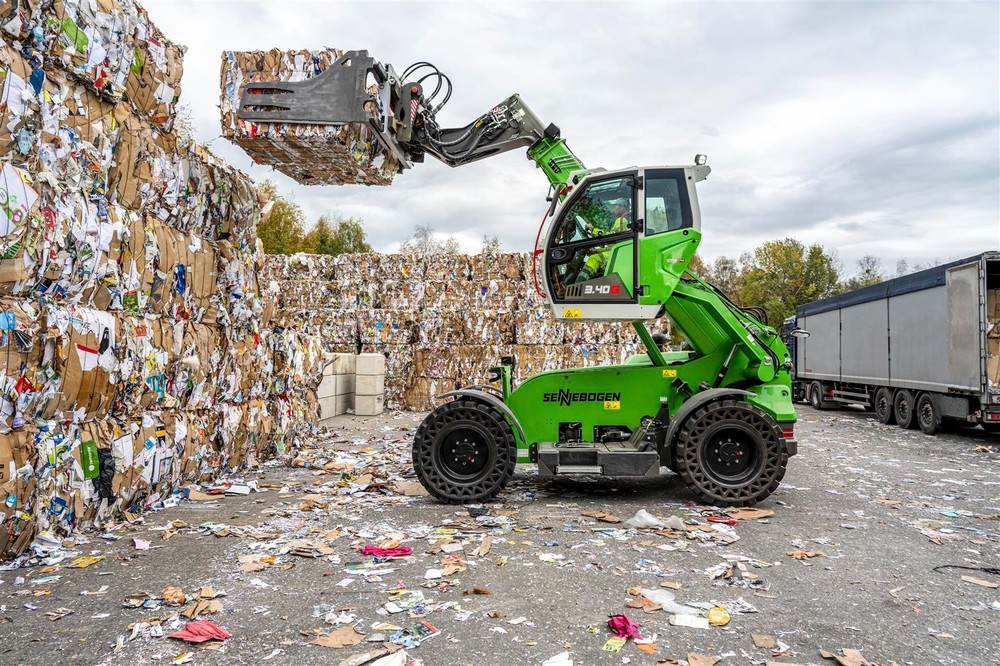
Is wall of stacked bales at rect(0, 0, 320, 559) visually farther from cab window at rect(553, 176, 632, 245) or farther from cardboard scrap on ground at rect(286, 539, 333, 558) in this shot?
cab window at rect(553, 176, 632, 245)

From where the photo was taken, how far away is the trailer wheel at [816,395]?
19258 millimetres

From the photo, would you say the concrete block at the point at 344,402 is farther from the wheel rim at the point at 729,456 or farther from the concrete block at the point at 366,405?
the wheel rim at the point at 729,456

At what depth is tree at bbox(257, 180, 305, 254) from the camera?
3844 centimetres

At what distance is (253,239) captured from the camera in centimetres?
883

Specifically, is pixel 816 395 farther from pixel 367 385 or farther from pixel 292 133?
pixel 292 133

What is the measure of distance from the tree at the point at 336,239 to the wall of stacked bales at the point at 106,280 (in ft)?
119

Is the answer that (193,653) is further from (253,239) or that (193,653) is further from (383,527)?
(253,239)

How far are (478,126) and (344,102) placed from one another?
1.65m

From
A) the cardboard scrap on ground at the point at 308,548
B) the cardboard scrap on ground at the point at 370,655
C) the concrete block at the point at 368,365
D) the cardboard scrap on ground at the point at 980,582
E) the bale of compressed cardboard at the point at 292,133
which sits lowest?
the cardboard scrap on ground at the point at 370,655

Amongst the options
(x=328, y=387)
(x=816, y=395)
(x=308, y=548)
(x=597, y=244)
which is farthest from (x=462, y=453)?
(x=816, y=395)

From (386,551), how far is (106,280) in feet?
10.8

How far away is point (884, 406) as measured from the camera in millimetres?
14969

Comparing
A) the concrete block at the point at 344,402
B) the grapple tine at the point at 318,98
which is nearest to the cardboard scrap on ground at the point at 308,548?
the grapple tine at the point at 318,98

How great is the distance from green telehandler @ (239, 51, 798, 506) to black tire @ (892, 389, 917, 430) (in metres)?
8.00
